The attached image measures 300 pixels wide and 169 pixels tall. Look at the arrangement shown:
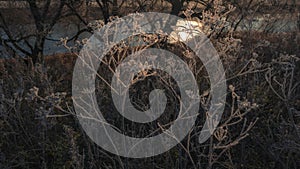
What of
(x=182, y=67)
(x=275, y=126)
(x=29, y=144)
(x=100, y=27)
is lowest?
(x=29, y=144)

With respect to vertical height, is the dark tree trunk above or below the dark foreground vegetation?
above

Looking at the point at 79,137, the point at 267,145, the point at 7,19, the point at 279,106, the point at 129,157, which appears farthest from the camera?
the point at 7,19

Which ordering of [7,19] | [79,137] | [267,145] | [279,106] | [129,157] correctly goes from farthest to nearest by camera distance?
Answer: [7,19] < [279,106] < [79,137] < [267,145] < [129,157]

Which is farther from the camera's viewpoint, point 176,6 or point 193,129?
point 176,6

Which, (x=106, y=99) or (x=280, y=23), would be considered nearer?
(x=106, y=99)

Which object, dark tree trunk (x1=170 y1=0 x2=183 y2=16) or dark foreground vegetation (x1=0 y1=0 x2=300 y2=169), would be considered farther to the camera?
dark tree trunk (x1=170 y1=0 x2=183 y2=16)

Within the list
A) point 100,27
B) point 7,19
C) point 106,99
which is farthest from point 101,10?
point 100,27

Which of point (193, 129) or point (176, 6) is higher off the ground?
point (176, 6)

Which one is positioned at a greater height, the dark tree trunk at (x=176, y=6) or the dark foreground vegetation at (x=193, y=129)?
the dark tree trunk at (x=176, y=6)

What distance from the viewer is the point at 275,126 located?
3533 millimetres

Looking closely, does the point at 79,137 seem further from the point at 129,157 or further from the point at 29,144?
the point at 129,157

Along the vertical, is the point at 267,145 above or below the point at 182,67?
below

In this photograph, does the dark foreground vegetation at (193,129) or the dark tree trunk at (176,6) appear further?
the dark tree trunk at (176,6)

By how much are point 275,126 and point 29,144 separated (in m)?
2.23
